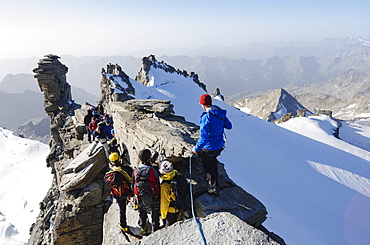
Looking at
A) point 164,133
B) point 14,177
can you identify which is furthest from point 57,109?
point 14,177

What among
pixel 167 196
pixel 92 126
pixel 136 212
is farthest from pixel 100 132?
pixel 167 196

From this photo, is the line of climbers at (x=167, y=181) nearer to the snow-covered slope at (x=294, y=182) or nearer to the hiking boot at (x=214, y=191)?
the hiking boot at (x=214, y=191)

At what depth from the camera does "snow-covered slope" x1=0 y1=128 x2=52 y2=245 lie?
35625 millimetres

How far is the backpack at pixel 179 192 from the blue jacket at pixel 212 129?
0.87 m

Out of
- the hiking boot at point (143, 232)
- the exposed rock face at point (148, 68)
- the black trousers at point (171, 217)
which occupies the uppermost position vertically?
the black trousers at point (171, 217)

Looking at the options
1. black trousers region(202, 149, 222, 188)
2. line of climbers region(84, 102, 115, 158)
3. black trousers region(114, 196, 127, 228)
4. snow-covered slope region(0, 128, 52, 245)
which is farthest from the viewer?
snow-covered slope region(0, 128, 52, 245)

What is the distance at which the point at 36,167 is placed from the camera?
2344 inches

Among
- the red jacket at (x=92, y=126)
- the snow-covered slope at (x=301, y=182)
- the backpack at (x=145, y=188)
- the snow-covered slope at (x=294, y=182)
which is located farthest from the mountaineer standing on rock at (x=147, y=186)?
the snow-covered slope at (x=294, y=182)

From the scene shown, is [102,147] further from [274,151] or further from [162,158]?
[274,151]

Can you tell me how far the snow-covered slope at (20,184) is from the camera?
35.6 m

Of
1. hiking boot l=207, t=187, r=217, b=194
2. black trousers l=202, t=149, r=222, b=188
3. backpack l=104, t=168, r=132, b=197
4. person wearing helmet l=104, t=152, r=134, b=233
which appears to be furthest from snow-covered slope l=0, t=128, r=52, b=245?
black trousers l=202, t=149, r=222, b=188

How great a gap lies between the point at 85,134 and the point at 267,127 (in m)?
31.0

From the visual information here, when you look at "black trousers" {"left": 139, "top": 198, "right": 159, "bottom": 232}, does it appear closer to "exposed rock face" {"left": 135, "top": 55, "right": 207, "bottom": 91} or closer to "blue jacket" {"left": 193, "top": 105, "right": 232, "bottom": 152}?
"blue jacket" {"left": 193, "top": 105, "right": 232, "bottom": 152}

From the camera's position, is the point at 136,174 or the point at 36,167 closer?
the point at 136,174
